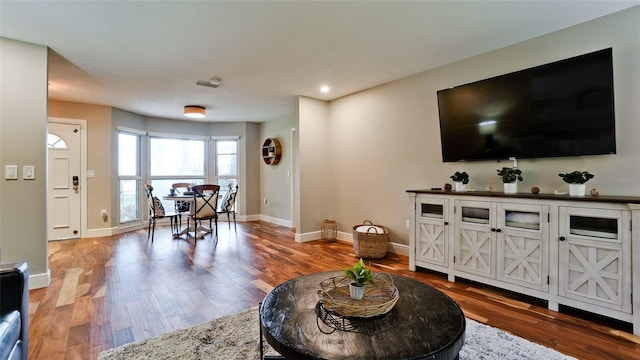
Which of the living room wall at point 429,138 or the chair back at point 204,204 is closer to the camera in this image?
the living room wall at point 429,138

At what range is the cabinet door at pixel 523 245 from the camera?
2.39 m

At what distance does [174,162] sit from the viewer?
684 cm

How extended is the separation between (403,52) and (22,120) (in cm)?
386

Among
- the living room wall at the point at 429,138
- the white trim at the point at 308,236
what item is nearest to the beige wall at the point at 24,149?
the white trim at the point at 308,236

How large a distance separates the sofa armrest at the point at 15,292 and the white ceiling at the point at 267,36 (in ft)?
6.37

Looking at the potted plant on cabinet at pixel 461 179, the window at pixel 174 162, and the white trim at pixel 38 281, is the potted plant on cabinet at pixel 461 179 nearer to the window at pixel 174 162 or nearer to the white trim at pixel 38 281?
the white trim at pixel 38 281

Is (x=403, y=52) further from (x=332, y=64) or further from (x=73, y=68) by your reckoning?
(x=73, y=68)

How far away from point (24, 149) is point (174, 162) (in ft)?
13.2

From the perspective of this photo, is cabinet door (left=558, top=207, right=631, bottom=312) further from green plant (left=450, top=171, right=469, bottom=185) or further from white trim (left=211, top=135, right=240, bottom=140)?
white trim (left=211, top=135, right=240, bottom=140)

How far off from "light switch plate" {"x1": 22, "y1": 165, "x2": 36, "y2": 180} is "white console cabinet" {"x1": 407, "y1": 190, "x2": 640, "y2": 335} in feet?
13.0

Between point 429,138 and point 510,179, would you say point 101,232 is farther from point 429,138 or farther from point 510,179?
point 510,179

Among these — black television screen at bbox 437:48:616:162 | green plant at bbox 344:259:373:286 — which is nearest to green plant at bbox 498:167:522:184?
black television screen at bbox 437:48:616:162

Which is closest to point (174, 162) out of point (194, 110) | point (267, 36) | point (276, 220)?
point (194, 110)

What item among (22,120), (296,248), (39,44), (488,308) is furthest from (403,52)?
(22,120)
